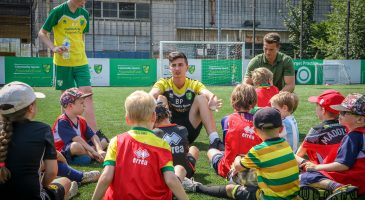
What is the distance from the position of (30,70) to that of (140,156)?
2022 centimetres

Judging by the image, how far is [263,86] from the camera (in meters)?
6.05

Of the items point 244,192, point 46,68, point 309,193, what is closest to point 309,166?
point 309,193

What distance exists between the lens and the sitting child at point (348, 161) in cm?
346

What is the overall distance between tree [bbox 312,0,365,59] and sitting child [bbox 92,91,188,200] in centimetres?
3065

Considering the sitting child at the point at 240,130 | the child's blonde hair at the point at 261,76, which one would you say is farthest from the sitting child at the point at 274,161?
the child's blonde hair at the point at 261,76

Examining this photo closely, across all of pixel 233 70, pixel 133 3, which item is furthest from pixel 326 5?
pixel 233 70

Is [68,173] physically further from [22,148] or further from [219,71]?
[219,71]

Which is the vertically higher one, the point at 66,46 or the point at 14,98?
the point at 66,46

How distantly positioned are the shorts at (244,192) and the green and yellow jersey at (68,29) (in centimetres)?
354

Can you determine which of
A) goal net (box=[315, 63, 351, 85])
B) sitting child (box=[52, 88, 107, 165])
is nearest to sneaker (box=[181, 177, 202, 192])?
sitting child (box=[52, 88, 107, 165])

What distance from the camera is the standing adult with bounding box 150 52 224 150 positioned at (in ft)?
18.8

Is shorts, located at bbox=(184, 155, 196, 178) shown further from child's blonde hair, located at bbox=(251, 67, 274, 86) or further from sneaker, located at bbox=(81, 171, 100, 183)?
child's blonde hair, located at bbox=(251, 67, 274, 86)

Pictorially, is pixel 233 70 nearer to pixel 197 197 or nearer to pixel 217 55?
pixel 217 55

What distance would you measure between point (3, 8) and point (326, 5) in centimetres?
2682
